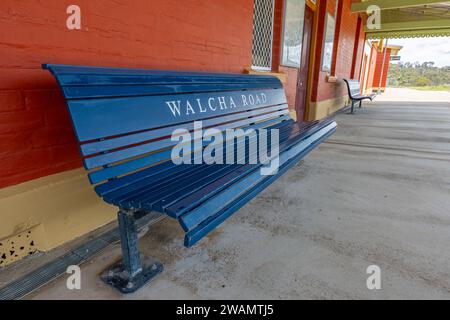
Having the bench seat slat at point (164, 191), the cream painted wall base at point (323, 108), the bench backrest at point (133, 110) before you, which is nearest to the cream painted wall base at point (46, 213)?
the bench backrest at point (133, 110)

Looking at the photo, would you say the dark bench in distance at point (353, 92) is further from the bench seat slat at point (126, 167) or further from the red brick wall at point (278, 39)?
the bench seat slat at point (126, 167)

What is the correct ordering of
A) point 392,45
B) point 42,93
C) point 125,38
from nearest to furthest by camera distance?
point 42,93 → point 125,38 → point 392,45

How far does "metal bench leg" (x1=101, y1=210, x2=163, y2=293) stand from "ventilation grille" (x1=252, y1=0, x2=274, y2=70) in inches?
120

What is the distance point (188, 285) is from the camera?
144 cm

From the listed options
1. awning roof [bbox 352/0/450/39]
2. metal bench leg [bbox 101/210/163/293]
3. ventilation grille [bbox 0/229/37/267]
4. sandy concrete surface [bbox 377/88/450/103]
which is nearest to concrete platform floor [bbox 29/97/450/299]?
metal bench leg [bbox 101/210/163/293]

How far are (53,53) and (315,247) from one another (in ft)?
6.14

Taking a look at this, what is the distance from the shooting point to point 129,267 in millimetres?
1432

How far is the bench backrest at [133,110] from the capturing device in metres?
1.29

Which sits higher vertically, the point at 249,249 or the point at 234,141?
the point at 234,141

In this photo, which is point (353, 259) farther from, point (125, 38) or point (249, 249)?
point (125, 38)

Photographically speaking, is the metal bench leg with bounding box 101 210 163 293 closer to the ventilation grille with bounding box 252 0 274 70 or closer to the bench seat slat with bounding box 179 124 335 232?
the bench seat slat with bounding box 179 124 335 232

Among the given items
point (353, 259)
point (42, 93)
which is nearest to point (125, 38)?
point (42, 93)

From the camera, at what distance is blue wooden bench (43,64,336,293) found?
1.21 metres
